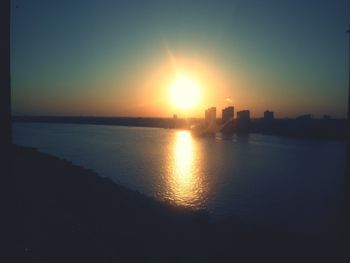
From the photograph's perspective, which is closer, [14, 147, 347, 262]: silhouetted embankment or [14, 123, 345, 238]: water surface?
[14, 147, 347, 262]: silhouetted embankment

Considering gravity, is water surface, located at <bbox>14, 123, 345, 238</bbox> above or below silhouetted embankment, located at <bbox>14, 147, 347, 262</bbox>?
below

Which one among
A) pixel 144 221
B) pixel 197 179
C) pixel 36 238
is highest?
pixel 36 238

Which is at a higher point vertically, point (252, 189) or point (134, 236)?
point (134, 236)

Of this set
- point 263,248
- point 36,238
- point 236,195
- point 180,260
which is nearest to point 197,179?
point 236,195

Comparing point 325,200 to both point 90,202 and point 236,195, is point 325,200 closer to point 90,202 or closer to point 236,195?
point 236,195

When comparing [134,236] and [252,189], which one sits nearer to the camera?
[134,236]

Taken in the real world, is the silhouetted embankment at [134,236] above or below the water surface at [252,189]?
above

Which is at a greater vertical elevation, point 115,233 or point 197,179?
point 115,233

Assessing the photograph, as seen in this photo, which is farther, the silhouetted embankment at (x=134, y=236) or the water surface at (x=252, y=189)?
the water surface at (x=252, y=189)
